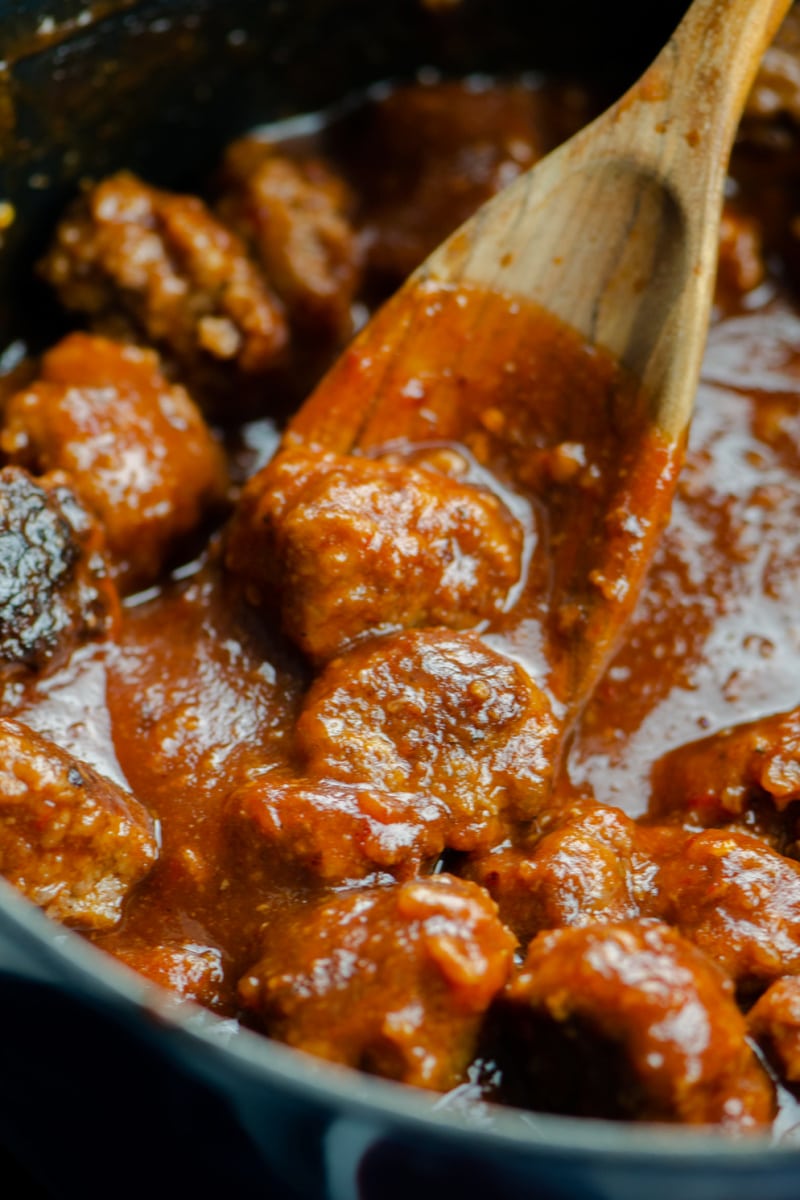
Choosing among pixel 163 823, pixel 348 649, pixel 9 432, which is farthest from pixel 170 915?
pixel 9 432

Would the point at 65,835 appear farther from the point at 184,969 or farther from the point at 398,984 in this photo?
the point at 398,984

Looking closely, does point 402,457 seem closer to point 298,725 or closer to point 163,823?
point 298,725

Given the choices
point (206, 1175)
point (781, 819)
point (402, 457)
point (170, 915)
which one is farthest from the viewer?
point (402, 457)

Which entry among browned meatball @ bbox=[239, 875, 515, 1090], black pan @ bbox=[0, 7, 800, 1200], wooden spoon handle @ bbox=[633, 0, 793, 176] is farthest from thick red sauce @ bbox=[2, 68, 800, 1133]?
wooden spoon handle @ bbox=[633, 0, 793, 176]

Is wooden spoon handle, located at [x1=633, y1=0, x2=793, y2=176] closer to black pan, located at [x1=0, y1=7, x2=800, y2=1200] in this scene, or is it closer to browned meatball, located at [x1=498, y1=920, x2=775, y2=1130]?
black pan, located at [x1=0, y1=7, x2=800, y2=1200]

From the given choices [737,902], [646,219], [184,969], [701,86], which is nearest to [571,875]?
[737,902]

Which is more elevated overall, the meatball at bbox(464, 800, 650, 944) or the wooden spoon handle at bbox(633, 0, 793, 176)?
the wooden spoon handle at bbox(633, 0, 793, 176)
